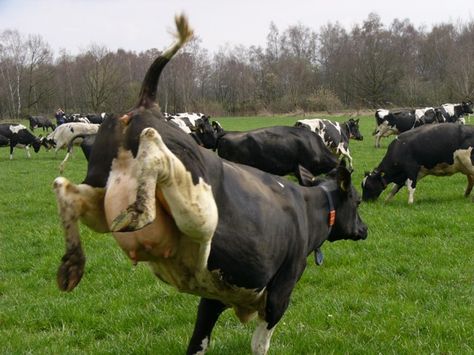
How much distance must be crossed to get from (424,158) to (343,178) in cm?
759

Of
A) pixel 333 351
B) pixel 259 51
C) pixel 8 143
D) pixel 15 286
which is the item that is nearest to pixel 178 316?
pixel 333 351

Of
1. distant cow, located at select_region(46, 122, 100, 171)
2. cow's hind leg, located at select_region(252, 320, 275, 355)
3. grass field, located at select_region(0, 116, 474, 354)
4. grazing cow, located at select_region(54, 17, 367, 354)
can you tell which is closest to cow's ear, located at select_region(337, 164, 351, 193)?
grazing cow, located at select_region(54, 17, 367, 354)

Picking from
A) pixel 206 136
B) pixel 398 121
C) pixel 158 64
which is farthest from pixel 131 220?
pixel 398 121

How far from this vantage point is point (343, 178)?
4641 mm

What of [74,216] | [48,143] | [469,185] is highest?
[74,216]

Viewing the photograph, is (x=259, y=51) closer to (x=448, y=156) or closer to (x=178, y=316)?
(x=448, y=156)

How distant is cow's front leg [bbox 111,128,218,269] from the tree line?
189 feet

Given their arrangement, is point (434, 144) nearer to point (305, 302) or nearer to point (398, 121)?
point (305, 302)

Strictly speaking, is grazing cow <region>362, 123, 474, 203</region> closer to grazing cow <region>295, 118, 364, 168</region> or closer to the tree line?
grazing cow <region>295, 118, 364, 168</region>

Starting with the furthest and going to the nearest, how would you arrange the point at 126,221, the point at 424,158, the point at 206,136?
the point at 206,136
the point at 424,158
the point at 126,221

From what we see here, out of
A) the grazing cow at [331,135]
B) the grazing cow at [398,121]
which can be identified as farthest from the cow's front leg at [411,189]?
the grazing cow at [398,121]

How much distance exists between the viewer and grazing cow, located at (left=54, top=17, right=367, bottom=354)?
8.51 feet

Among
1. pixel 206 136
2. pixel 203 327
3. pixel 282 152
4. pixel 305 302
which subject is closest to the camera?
pixel 203 327

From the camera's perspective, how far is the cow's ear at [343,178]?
4.59m
